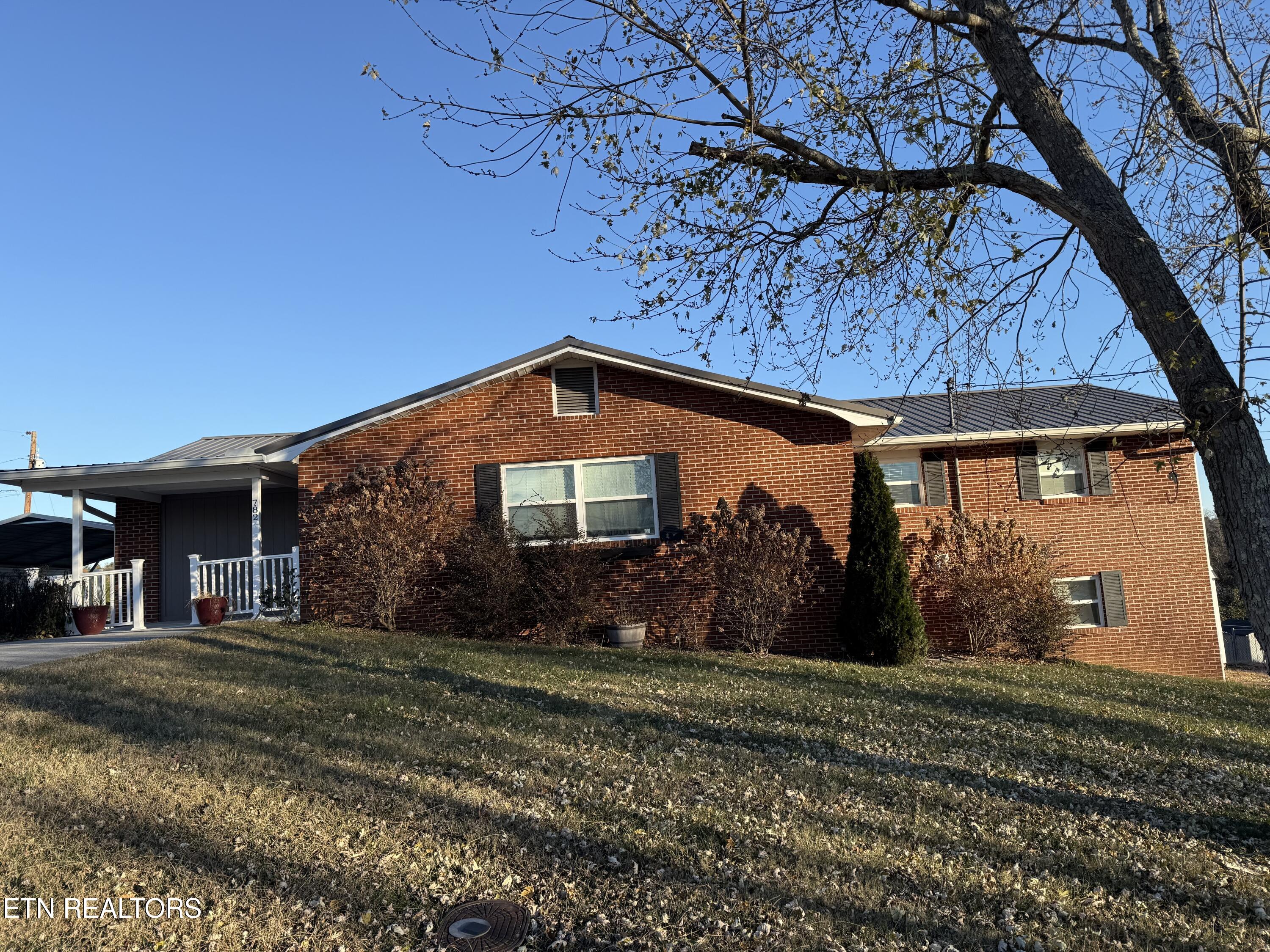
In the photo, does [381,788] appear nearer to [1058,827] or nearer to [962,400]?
[1058,827]

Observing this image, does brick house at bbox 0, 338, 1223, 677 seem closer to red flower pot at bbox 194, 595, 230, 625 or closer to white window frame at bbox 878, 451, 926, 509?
red flower pot at bbox 194, 595, 230, 625

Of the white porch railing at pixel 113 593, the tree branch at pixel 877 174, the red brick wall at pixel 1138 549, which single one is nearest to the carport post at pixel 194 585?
the white porch railing at pixel 113 593

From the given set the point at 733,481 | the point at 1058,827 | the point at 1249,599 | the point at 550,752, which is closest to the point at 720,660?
the point at 733,481

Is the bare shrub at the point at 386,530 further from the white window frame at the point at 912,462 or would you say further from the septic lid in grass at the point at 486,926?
the septic lid in grass at the point at 486,926

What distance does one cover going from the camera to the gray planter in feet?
41.0

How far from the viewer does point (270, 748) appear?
584 centimetres

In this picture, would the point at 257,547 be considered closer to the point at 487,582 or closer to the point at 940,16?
the point at 487,582

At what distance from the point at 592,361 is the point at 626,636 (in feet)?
13.7

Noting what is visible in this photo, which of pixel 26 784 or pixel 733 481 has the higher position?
pixel 733 481

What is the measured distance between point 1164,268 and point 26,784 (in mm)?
6744

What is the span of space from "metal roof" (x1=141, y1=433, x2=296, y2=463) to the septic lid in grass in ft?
36.1

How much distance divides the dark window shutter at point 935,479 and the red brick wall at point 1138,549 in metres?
0.22

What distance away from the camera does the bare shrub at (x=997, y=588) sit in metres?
14.3

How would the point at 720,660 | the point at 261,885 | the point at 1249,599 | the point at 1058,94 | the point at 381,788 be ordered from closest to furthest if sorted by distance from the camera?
1. the point at 261,885
2. the point at 1249,599
3. the point at 381,788
4. the point at 1058,94
5. the point at 720,660
